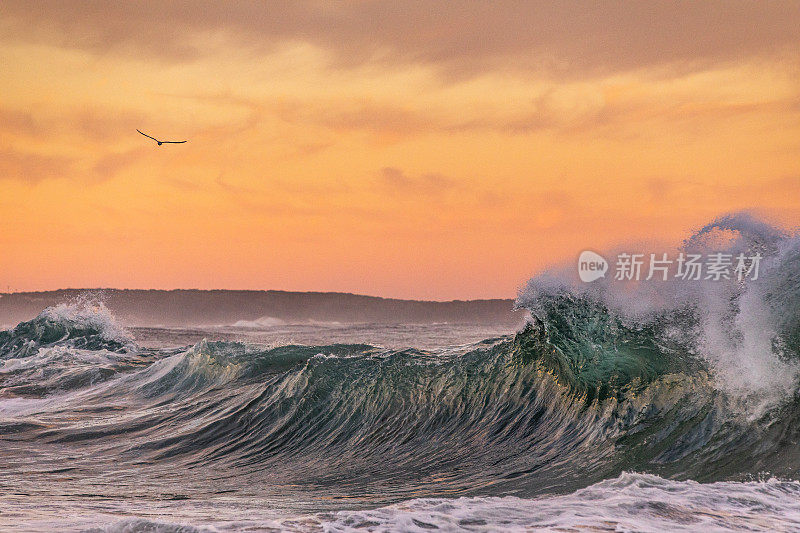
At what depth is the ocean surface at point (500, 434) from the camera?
4.34 meters

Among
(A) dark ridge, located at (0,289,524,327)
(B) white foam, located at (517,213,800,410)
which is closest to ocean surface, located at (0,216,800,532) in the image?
(B) white foam, located at (517,213,800,410)

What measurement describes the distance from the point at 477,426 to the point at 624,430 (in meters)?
1.74

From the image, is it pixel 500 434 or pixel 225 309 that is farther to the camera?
pixel 225 309

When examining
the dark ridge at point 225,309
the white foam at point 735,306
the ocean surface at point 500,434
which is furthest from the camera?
the dark ridge at point 225,309

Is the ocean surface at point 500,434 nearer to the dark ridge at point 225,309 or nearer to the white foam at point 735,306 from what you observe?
the white foam at point 735,306

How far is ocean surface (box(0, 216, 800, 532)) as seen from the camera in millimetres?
4336

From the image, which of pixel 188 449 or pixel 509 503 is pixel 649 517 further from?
pixel 188 449

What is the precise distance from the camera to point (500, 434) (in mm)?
7254

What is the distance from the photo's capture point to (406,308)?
235 ft

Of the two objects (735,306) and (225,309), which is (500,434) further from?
(225,309)

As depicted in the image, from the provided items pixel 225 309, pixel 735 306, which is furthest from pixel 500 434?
pixel 225 309

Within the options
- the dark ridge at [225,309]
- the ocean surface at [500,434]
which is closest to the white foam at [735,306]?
the ocean surface at [500,434]

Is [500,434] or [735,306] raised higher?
[735,306]

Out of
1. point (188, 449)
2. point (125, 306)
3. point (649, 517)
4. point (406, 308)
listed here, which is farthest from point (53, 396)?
point (125, 306)
